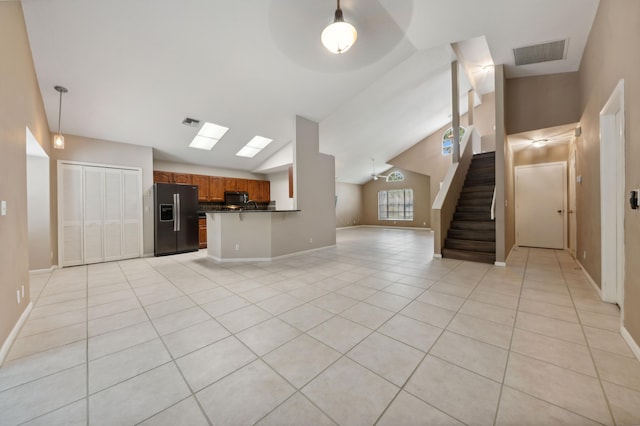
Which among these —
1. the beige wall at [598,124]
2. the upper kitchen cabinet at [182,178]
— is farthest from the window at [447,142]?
the upper kitchen cabinet at [182,178]

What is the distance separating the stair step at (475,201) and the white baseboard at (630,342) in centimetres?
388

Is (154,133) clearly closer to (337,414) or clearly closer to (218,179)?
(218,179)

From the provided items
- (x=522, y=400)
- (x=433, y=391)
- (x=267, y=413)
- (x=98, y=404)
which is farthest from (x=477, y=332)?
(x=98, y=404)

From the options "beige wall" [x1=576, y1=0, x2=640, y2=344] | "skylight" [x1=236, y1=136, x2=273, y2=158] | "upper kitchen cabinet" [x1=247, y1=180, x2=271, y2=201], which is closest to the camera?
"beige wall" [x1=576, y1=0, x2=640, y2=344]

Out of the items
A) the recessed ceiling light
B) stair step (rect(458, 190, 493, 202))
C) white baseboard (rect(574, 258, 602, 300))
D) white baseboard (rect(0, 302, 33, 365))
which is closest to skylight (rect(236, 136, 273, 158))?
white baseboard (rect(0, 302, 33, 365))

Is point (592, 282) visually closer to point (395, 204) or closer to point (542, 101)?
point (542, 101)

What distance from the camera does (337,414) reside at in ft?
4.06

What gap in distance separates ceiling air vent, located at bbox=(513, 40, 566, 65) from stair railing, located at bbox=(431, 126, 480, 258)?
2.10 meters

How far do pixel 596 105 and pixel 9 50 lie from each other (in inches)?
251

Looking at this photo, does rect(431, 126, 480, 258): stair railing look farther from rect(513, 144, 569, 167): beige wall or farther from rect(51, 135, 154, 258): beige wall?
rect(51, 135, 154, 258): beige wall

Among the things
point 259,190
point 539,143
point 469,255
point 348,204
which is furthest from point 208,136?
point 348,204

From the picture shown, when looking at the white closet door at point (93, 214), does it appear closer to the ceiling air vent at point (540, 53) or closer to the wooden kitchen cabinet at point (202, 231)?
the wooden kitchen cabinet at point (202, 231)

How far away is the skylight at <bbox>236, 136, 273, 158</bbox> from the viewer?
6445 mm

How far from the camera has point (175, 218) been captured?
5.95 metres
